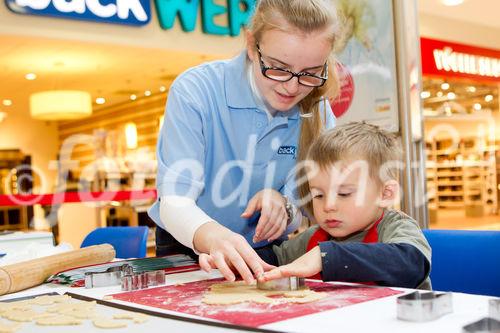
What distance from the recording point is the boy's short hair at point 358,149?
1565 mm

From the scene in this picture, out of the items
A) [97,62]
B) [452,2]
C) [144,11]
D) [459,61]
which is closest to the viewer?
[144,11]

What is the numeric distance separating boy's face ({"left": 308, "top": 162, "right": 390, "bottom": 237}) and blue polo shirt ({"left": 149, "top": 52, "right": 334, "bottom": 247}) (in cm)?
25

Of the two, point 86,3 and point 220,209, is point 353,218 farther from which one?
point 86,3

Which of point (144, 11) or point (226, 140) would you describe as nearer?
point (226, 140)

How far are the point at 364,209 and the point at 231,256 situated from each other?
1.46 ft

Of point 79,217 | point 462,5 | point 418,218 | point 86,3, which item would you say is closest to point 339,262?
point 418,218

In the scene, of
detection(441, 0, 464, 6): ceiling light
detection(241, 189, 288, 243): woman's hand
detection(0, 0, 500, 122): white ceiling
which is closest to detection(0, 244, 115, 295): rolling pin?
detection(241, 189, 288, 243): woman's hand

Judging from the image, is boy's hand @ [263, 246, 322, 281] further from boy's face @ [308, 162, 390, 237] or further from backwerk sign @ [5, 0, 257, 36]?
backwerk sign @ [5, 0, 257, 36]

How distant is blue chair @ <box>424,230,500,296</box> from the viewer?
1.62 m

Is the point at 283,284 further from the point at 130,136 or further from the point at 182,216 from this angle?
the point at 130,136

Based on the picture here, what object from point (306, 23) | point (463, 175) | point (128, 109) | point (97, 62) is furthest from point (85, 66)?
point (463, 175)

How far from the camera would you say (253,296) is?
1.15m

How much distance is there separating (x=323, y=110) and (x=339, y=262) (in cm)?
72

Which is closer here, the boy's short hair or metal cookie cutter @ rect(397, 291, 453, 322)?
metal cookie cutter @ rect(397, 291, 453, 322)
